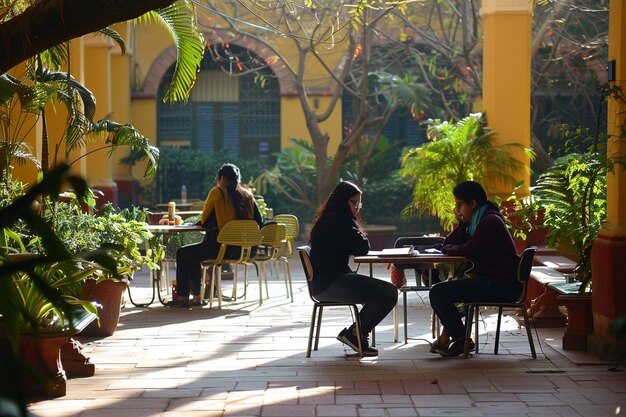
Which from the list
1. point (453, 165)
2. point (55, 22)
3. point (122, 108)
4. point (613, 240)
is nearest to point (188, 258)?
point (453, 165)

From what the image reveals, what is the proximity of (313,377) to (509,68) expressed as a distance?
6.60 metres

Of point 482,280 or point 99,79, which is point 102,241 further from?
point 99,79

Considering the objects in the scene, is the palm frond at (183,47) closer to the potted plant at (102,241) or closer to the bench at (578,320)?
the potted plant at (102,241)

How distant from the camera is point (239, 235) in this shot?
11297 mm

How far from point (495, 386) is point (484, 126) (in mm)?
6359

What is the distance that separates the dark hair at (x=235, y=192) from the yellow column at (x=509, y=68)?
10.5ft

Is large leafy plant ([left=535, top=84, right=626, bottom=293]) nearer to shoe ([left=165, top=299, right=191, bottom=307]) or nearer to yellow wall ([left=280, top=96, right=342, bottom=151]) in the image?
shoe ([left=165, top=299, right=191, bottom=307])

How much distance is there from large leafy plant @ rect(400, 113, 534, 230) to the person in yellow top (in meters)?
2.02

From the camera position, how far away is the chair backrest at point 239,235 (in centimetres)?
1125

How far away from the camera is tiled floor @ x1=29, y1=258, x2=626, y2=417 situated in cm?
654

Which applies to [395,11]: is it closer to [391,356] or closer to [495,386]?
[391,356]

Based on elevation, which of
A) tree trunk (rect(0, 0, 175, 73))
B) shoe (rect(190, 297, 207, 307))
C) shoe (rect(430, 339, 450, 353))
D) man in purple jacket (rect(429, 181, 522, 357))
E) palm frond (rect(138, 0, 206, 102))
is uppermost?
palm frond (rect(138, 0, 206, 102))

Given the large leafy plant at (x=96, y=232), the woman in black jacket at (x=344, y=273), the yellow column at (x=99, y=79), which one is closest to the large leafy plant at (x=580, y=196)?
the woman in black jacket at (x=344, y=273)

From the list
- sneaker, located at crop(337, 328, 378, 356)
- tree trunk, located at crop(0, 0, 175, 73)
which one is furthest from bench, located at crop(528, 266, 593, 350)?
tree trunk, located at crop(0, 0, 175, 73)
